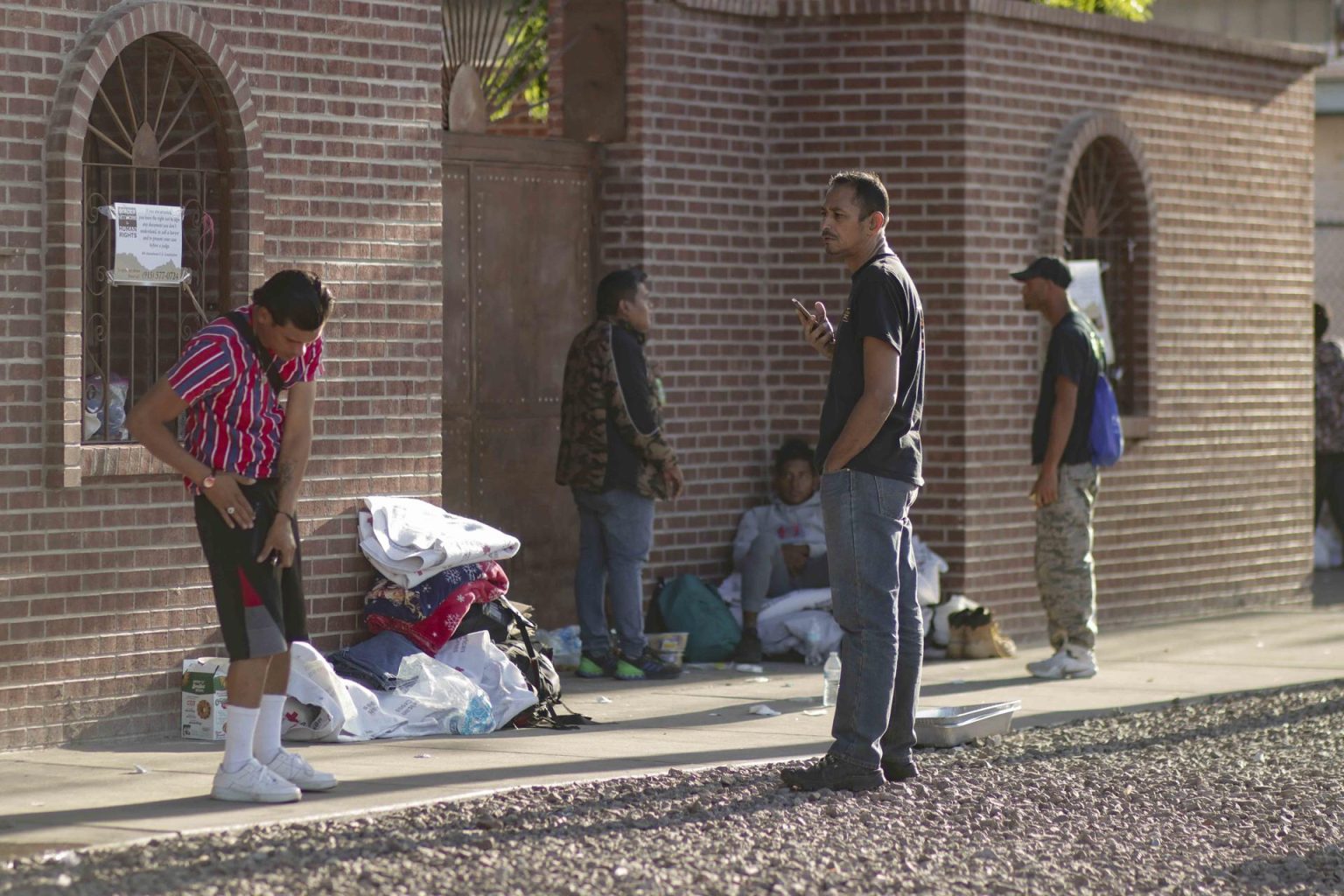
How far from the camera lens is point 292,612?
692 centimetres

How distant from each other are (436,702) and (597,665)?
76.3 inches

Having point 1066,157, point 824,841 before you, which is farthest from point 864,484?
point 1066,157

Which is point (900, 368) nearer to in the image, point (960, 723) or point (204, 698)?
point (960, 723)

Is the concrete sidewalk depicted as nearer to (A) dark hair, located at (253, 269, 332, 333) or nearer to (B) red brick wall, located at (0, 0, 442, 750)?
(B) red brick wall, located at (0, 0, 442, 750)

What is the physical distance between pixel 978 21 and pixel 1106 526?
3129 millimetres

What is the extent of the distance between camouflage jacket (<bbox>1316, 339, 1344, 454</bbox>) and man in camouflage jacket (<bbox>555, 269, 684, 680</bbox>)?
8497 mm

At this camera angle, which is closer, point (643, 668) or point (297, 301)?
point (297, 301)

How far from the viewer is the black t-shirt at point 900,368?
7215 mm

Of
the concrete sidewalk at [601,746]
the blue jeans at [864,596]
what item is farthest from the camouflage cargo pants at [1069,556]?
the blue jeans at [864,596]

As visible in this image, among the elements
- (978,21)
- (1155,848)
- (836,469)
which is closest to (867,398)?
(836,469)

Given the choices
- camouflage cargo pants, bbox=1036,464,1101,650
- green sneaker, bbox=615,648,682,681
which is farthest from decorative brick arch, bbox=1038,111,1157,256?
green sneaker, bbox=615,648,682,681

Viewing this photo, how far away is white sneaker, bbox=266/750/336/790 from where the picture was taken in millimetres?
7004

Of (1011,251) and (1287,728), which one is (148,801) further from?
(1011,251)

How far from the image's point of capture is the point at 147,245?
855 cm
